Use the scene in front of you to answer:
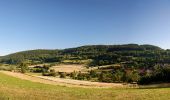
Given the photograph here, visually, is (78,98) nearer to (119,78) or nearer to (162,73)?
(162,73)

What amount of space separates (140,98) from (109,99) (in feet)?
9.94

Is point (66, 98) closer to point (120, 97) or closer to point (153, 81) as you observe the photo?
point (120, 97)

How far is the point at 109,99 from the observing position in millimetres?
27484

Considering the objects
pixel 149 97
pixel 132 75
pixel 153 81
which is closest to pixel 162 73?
pixel 153 81

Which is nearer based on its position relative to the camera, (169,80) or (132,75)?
(169,80)

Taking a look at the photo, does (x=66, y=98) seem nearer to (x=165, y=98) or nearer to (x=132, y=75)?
(x=165, y=98)

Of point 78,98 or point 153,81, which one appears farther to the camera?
point 153,81

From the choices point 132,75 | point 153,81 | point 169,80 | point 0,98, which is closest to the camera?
point 0,98

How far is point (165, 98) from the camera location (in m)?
26.7

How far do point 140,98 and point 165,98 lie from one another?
2359 mm

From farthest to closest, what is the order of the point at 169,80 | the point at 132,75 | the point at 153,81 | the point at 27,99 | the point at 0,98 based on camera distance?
the point at 132,75, the point at 153,81, the point at 169,80, the point at 27,99, the point at 0,98

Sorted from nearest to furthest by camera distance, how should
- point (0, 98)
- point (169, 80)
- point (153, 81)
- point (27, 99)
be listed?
point (0, 98) < point (27, 99) < point (169, 80) < point (153, 81)

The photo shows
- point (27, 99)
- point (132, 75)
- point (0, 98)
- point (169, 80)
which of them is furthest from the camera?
point (132, 75)

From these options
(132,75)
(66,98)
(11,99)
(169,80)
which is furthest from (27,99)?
(132,75)
